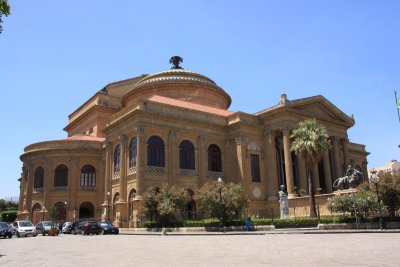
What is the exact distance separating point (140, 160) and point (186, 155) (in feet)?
20.1

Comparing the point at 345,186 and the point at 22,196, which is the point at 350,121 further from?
the point at 22,196

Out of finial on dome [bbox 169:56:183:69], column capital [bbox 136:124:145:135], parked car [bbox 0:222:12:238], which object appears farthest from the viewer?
finial on dome [bbox 169:56:183:69]

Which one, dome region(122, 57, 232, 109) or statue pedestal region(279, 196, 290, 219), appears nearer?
statue pedestal region(279, 196, 290, 219)

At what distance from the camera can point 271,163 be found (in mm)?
42969

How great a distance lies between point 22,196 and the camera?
167 ft

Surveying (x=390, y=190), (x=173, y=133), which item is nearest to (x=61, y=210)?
(x=173, y=133)

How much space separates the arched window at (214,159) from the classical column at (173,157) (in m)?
4.86

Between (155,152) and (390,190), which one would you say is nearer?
(390,190)

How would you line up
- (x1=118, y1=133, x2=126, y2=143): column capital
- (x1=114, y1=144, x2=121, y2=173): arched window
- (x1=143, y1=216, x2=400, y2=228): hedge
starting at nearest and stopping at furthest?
(x1=143, y1=216, x2=400, y2=228): hedge, (x1=118, y1=133, x2=126, y2=143): column capital, (x1=114, y1=144, x2=121, y2=173): arched window

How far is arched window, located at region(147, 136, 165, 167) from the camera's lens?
1485 inches

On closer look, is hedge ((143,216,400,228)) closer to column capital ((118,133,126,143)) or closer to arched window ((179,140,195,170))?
arched window ((179,140,195,170))

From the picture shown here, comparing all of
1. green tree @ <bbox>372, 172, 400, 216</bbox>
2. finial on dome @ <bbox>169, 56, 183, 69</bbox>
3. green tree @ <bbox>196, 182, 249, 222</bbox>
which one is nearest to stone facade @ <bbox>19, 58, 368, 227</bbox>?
finial on dome @ <bbox>169, 56, 183, 69</bbox>

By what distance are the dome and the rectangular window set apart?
10.8m

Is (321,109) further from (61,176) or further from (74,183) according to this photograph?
(61,176)
